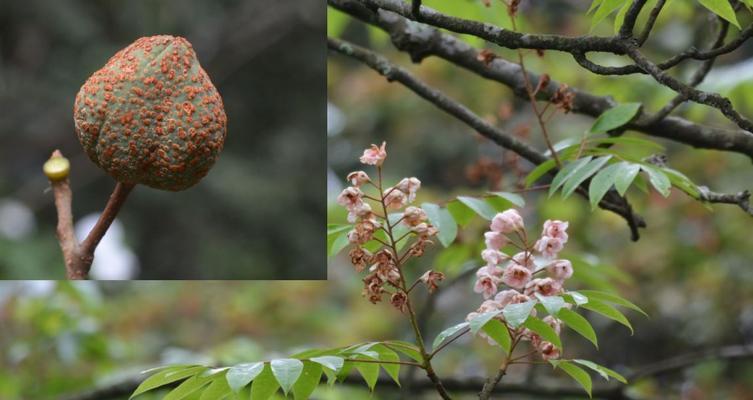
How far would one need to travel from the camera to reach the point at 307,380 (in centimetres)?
167

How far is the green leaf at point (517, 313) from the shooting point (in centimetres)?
149

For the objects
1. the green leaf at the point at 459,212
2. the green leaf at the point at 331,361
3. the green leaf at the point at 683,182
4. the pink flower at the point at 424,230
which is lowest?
the green leaf at the point at 459,212

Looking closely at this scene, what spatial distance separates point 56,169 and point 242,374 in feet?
1.40

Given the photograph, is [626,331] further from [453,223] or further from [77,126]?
[77,126]

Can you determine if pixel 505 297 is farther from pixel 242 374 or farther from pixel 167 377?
pixel 167 377

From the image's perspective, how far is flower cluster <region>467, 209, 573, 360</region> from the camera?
167cm

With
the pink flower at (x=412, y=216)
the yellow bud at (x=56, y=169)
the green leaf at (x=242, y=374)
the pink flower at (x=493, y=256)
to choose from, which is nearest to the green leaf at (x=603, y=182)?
the pink flower at (x=493, y=256)

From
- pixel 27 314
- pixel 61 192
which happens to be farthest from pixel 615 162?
pixel 27 314

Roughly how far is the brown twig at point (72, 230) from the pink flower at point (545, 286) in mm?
691

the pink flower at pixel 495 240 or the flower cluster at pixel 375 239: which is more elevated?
the flower cluster at pixel 375 239

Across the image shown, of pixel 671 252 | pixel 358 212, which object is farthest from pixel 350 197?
pixel 671 252

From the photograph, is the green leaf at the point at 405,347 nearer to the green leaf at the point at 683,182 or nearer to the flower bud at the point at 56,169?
the flower bud at the point at 56,169

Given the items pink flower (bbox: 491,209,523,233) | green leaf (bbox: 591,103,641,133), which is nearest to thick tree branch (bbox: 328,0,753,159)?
green leaf (bbox: 591,103,641,133)

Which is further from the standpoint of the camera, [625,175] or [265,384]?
[625,175]
